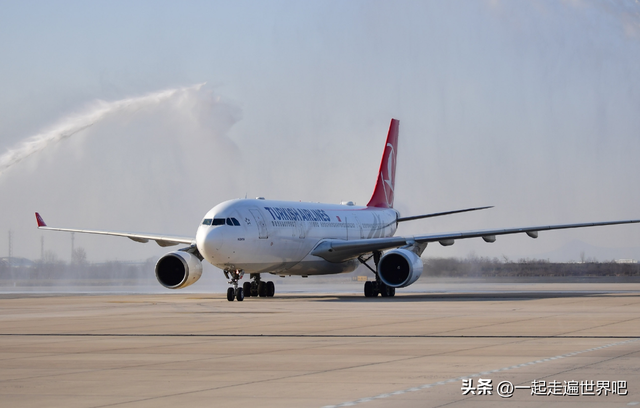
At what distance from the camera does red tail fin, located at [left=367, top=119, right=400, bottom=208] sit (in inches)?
2104

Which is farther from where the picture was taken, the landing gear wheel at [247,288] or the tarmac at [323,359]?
the landing gear wheel at [247,288]

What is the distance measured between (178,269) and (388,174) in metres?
18.4

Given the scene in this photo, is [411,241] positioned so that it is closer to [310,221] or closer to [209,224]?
[310,221]

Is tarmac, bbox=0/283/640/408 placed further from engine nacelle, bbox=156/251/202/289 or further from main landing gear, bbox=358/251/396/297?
main landing gear, bbox=358/251/396/297

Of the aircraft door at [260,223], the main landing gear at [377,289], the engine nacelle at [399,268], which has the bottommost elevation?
the main landing gear at [377,289]

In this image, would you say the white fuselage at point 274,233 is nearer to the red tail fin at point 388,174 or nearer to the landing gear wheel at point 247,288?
the landing gear wheel at point 247,288

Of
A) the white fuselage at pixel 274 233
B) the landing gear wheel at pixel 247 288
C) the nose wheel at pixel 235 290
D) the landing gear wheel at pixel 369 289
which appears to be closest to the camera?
the white fuselage at pixel 274 233

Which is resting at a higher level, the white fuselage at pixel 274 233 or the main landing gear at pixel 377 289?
the white fuselage at pixel 274 233

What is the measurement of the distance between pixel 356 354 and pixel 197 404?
5.49 meters

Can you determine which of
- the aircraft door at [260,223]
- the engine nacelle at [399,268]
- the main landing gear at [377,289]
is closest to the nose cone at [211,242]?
the aircraft door at [260,223]

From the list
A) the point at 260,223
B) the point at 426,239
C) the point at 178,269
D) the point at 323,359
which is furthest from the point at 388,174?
the point at 323,359

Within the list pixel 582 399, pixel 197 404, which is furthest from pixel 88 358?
pixel 582 399

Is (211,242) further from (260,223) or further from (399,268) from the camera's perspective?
(399,268)

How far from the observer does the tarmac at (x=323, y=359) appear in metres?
11.0
